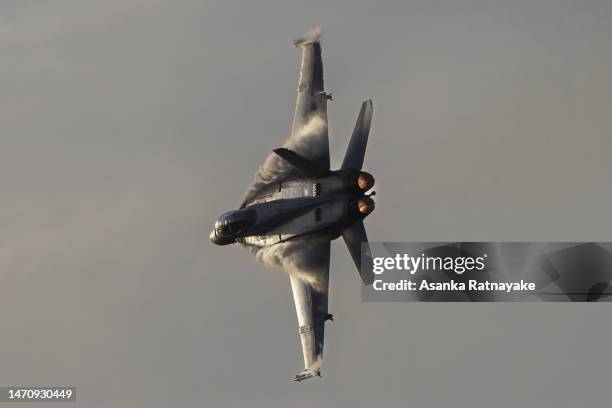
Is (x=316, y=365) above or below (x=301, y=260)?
below

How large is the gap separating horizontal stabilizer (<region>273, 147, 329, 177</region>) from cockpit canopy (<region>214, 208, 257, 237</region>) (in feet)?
21.8

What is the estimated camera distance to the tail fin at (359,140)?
84375 mm

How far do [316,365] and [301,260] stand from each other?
7.04m

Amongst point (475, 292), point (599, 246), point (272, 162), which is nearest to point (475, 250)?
point (475, 292)

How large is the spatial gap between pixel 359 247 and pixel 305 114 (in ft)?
40.4

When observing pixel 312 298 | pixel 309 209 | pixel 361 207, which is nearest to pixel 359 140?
pixel 361 207

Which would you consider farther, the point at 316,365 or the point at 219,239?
the point at 219,239

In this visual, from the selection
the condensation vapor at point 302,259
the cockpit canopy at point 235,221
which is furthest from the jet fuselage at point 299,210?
the condensation vapor at point 302,259

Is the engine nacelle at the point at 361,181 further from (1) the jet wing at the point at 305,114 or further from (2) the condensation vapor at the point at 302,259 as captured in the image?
(1) the jet wing at the point at 305,114

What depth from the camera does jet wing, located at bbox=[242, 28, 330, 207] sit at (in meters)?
91.2

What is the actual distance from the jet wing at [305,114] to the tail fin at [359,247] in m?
7.36

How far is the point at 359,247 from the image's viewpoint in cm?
8462

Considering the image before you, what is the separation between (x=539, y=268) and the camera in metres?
90.2

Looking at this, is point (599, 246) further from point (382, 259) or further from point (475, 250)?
point (382, 259)
